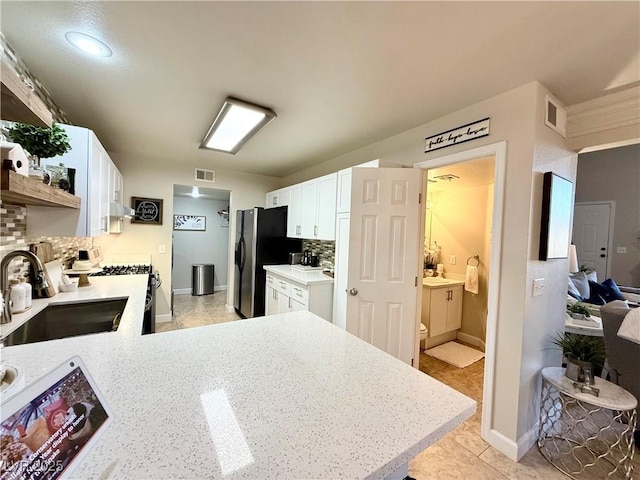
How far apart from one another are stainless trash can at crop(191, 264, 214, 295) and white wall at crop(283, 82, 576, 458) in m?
5.62

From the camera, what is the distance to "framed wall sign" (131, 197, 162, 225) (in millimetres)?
3836

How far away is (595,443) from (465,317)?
183cm

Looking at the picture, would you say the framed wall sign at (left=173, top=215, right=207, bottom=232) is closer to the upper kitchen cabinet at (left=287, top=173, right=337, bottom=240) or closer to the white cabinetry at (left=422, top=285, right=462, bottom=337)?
the upper kitchen cabinet at (left=287, top=173, right=337, bottom=240)

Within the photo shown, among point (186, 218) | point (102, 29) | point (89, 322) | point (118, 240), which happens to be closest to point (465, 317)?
point (89, 322)

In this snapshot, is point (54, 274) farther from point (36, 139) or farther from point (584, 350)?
point (584, 350)

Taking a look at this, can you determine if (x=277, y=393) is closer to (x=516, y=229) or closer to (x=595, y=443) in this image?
(x=516, y=229)

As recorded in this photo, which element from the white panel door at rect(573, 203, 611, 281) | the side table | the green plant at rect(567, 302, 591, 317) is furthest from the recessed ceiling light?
the white panel door at rect(573, 203, 611, 281)

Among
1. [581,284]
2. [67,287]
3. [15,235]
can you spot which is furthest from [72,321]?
[581,284]

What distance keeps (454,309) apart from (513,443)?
6.48 feet

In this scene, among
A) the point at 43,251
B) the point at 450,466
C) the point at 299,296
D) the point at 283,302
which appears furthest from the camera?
the point at 283,302

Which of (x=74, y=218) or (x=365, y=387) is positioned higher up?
(x=74, y=218)

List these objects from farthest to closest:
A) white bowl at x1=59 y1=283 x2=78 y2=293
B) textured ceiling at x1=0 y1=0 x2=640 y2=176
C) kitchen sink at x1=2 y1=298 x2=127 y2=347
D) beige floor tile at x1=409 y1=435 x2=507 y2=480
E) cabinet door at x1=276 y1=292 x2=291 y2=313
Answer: cabinet door at x1=276 y1=292 x2=291 y2=313 → white bowl at x1=59 y1=283 x2=78 y2=293 → beige floor tile at x1=409 y1=435 x2=507 y2=480 → kitchen sink at x1=2 y1=298 x2=127 y2=347 → textured ceiling at x1=0 y1=0 x2=640 y2=176

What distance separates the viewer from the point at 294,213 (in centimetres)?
385

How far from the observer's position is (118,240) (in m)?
3.79
